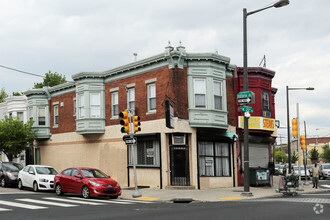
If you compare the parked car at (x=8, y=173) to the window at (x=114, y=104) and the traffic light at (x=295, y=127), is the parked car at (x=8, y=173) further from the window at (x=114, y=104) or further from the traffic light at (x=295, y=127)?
the traffic light at (x=295, y=127)

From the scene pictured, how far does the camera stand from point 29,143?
33.3 m

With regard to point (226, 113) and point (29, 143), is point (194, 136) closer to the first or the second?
point (226, 113)

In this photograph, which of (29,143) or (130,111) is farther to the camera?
(29,143)

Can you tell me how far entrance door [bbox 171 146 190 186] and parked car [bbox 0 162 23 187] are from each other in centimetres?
957

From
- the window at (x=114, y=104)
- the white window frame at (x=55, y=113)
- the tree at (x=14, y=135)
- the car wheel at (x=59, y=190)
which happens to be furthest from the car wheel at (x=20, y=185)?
the white window frame at (x=55, y=113)

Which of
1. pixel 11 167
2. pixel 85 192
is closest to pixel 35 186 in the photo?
pixel 11 167

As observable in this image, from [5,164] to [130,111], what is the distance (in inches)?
407

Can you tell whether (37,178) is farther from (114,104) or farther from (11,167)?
(114,104)

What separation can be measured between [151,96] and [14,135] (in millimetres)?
13429

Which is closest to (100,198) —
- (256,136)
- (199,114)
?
(199,114)

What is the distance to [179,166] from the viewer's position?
23.1 metres

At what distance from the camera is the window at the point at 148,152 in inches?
950

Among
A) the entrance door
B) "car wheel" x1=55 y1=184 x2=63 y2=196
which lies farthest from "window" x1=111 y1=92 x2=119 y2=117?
"car wheel" x1=55 y1=184 x2=63 y2=196

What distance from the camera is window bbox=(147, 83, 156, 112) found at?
24.5 meters
